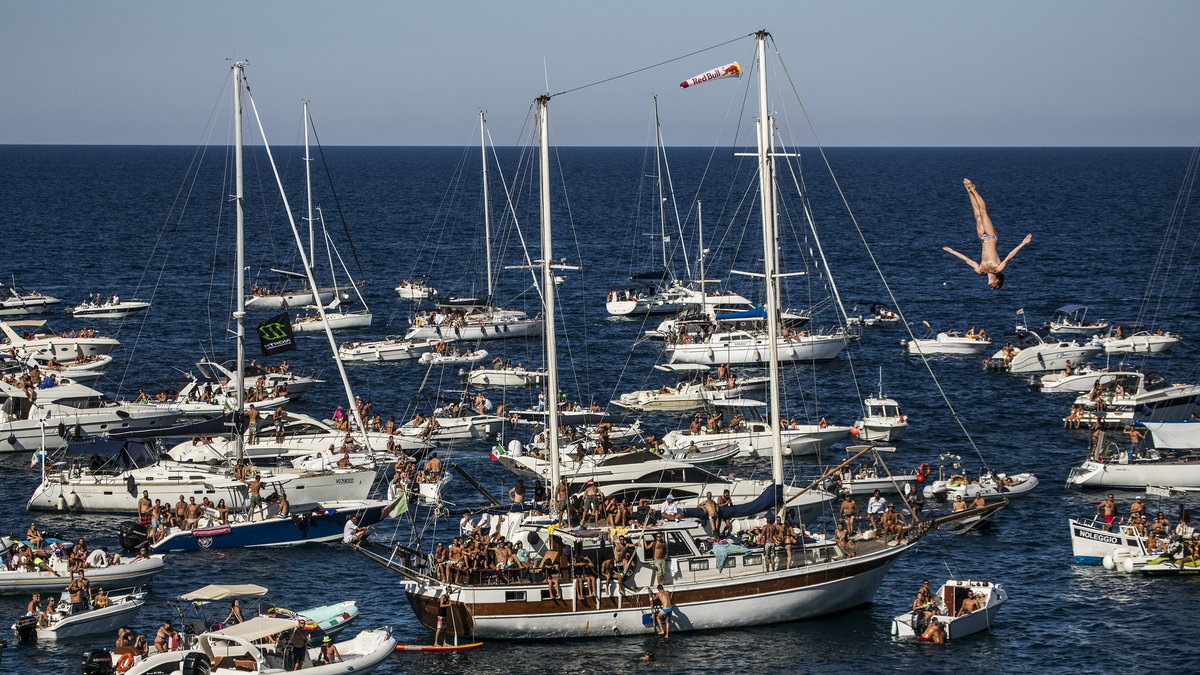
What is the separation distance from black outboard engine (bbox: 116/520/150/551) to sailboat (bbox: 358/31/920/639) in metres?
13.5

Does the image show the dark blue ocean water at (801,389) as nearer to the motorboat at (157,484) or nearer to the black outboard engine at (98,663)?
the motorboat at (157,484)

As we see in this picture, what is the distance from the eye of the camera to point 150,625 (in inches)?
2069

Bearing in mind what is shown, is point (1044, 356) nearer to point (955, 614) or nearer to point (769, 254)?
point (769, 254)

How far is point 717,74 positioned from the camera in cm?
5650

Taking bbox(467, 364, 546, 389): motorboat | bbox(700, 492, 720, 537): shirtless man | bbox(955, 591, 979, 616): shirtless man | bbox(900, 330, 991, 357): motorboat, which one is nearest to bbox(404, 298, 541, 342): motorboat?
bbox(467, 364, 546, 389): motorboat

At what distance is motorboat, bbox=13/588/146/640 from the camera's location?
50.3 metres

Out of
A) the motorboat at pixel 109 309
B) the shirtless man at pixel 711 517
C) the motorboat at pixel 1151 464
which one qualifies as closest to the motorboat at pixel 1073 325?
the motorboat at pixel 1151 464

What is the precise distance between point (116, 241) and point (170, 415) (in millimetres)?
108095

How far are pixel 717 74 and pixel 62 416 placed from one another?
43.9 metres

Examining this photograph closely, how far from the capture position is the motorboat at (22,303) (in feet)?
408

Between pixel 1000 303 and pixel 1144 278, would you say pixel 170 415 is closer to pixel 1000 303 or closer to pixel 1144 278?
pixel 1000 303

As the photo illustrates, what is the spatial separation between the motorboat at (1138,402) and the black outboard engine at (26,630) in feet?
184

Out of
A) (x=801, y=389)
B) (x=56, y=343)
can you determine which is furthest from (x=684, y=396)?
(x=56, y=343)

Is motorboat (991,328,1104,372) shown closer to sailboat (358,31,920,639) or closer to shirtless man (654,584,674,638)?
sailboat (358,31,920,639)
